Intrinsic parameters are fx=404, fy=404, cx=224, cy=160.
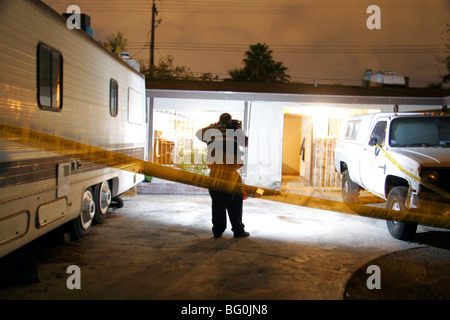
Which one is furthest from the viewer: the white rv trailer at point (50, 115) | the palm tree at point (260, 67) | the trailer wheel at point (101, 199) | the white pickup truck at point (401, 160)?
the palm tree at point (260, 67)

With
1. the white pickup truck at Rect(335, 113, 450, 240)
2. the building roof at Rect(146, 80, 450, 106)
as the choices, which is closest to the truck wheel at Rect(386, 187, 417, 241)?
the white pickup truck at Rect(335, 113, 450, 240)

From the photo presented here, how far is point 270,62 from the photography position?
4194 centimetres

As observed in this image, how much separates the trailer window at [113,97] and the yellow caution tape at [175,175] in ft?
2.50

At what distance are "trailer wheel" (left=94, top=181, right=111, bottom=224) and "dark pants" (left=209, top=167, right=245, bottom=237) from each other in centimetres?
197

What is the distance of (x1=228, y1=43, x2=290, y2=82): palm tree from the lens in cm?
4147

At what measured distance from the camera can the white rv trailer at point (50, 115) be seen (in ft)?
12.9

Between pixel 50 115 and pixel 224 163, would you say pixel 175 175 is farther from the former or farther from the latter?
pixel 50 115

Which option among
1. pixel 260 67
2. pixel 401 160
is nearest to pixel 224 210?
pixel 401 160

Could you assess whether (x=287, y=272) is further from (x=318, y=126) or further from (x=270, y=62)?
(x=270, y=62)

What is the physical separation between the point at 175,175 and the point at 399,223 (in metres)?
4.89

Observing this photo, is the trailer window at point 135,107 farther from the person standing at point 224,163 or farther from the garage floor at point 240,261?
the person standing at point 224,163

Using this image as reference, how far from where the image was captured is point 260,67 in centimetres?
4169

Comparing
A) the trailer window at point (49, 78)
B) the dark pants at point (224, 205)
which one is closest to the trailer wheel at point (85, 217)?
the trailer window at point (49, 78)
